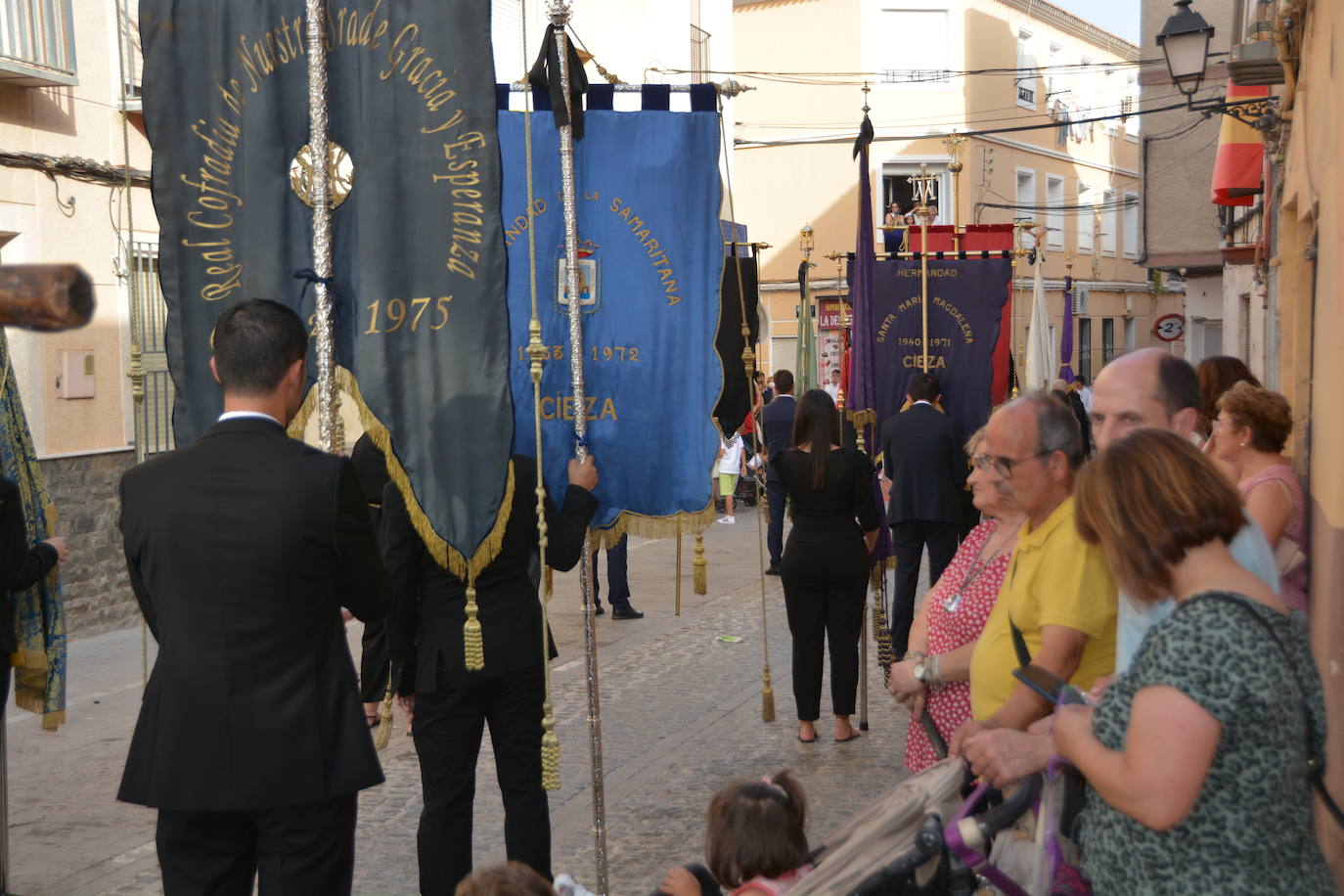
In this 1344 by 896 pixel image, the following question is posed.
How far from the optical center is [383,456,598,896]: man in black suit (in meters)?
Answer: 4.46

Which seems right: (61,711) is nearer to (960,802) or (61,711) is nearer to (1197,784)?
(960,802)

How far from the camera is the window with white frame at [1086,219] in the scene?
40250 millimetres

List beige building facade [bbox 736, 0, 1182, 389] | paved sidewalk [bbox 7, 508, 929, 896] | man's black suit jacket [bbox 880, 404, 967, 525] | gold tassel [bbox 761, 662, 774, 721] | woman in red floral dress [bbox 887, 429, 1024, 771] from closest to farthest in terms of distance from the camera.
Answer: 1. woman in red floral dress [bbox 887, 429, 1024, 771]
2. paved sidewalk [bbox 7, 508, 929, 896]
3. gold tassel [bbox 761, 662, 774, 721]
4. man's black suit jacket [bbox 880, 404, 967, 525]
5. beige building facade [bbox 736, 0, 1182, 389]

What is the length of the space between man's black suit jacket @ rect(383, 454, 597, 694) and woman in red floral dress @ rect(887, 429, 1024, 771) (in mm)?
1189

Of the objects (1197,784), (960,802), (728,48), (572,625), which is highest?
(728,48)

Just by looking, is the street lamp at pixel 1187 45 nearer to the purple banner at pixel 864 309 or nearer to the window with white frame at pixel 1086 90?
the purple banner at pixel 864 309

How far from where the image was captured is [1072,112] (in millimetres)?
39438

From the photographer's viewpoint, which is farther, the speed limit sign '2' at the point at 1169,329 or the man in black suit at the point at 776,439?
the speed limit sign '2' at the point at 1169,329

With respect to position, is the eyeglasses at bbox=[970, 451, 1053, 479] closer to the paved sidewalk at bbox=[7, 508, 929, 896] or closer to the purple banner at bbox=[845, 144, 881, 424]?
Answer: the paved sidewalk at bbox=[7, 508, 929, 896]

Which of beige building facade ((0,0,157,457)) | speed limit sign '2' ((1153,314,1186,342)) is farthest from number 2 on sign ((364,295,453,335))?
speed limit sign '2' ((1153,314,1186,342))

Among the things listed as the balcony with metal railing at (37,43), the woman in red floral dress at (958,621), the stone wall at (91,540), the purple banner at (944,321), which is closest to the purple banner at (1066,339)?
the purple banner at (944,321)

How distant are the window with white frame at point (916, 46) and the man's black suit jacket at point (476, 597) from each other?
3090 centimetres

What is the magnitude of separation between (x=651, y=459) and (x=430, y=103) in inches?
65.0

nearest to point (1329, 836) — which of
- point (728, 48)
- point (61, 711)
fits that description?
point (61, 711)
